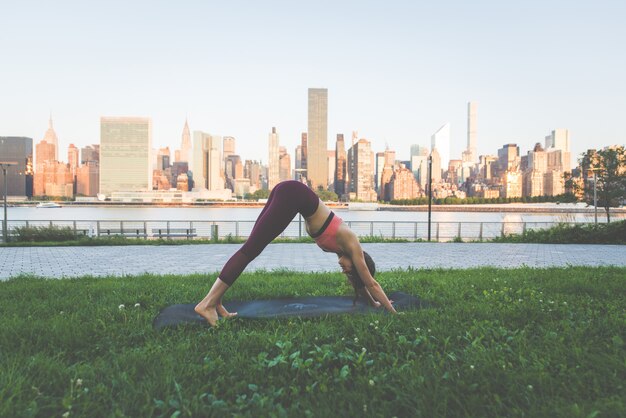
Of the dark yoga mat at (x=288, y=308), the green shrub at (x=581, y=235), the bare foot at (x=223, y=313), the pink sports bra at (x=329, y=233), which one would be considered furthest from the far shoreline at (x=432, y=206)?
the bare foot at (x=223, y=313)

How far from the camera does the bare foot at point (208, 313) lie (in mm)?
3576

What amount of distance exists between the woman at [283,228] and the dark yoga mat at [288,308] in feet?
0.70

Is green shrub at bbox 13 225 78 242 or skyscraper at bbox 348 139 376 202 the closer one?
green shrub at bbox 13 225 78 242

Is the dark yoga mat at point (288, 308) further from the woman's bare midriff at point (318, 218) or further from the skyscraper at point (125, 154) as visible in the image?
the skyscraper at point (125, 154)

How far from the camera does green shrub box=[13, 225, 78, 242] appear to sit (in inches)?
648

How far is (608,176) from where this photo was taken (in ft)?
80.2

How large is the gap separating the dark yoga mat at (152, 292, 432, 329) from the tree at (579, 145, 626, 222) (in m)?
25.3

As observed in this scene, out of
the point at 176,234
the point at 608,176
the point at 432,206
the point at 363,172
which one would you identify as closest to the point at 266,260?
the point at 176,234

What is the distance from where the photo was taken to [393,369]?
8.12 feet

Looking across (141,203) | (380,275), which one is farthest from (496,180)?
(380,275)

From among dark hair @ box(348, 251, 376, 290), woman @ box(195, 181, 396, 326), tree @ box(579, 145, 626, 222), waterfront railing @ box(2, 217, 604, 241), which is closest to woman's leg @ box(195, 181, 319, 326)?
woman @ box(195, 181, 396, 326)

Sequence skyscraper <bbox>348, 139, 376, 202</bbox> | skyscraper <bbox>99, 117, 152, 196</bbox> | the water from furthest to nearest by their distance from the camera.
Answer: skyscraper <bbox>348, 139, 376, 202</bbox> < skyscraper <bbox>99, 117, 152, 196</bbox> < the water

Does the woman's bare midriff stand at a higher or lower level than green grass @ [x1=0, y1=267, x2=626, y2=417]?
higher

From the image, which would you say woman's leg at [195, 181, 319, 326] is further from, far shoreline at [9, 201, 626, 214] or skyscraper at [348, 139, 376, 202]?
skyscraper at [348, 139, 376, 202]
